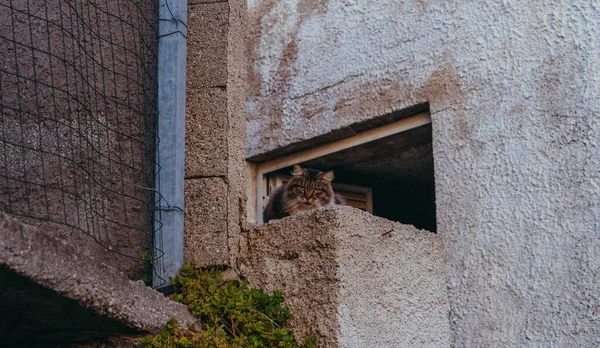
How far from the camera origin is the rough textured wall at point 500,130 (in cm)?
401

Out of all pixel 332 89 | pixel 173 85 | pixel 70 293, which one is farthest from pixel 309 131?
pixel 70 293

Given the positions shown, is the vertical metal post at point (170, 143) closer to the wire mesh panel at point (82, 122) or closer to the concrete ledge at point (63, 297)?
the wire mesh panel at point (82, 122)

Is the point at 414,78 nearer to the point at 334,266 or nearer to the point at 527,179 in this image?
the point at 527,179

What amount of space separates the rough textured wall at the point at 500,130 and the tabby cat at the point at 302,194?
0.31 m

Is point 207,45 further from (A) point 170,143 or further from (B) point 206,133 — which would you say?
(A) point 170,143

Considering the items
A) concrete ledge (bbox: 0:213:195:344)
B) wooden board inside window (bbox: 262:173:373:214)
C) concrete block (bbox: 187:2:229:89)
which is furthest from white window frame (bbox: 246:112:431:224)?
concrete ledge (bbox: 0:213:195:344)

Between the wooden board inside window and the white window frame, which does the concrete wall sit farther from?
the wooden board inside window

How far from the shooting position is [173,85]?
336 cm

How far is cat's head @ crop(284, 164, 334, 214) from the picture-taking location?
5.33 meters

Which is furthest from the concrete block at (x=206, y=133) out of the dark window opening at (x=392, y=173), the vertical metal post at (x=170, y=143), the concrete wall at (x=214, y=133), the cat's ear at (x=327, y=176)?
the cat's ear at (x=327, y=176)

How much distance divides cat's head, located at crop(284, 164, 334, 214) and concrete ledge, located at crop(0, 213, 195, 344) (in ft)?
7.64

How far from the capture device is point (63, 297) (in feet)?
8.04

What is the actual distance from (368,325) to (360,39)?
2404mm

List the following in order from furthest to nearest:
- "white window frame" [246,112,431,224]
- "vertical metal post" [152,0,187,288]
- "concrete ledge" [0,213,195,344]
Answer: "white window frame" [246,112,431,224] < "vertical metal post" [152,0,187,288] < "concrete ledge" [0,213,195,344]
